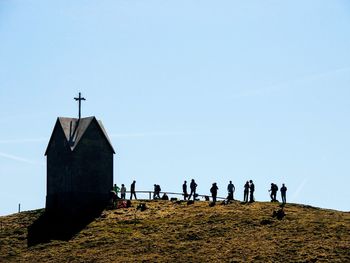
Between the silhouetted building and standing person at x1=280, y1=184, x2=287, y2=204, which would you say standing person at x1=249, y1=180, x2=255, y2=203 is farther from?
the silhouetted building

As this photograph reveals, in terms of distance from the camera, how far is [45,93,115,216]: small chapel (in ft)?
241

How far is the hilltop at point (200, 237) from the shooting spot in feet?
187

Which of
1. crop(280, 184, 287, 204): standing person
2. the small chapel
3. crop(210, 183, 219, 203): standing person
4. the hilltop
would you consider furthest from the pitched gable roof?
crop(280, 184, 287, 204): standing person

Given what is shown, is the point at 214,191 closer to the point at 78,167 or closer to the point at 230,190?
the point at 230,190

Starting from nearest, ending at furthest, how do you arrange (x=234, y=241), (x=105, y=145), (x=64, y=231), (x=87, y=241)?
(x=234, y=241)
(x=87, y=241)
(x=64, y=231)
(x=105, y=145)

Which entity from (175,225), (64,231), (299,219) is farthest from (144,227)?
(299,219)

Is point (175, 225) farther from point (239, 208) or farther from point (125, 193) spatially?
point (125, 193)

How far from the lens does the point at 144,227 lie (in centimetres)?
6712

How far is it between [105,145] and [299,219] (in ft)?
69.0

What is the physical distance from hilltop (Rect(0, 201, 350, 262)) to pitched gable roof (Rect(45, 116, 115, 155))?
7.10m

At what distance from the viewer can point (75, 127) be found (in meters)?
76.0

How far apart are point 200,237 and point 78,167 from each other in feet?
53.4

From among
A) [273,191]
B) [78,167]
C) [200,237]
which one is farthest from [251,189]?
[78,167]

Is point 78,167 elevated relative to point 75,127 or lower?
lower
